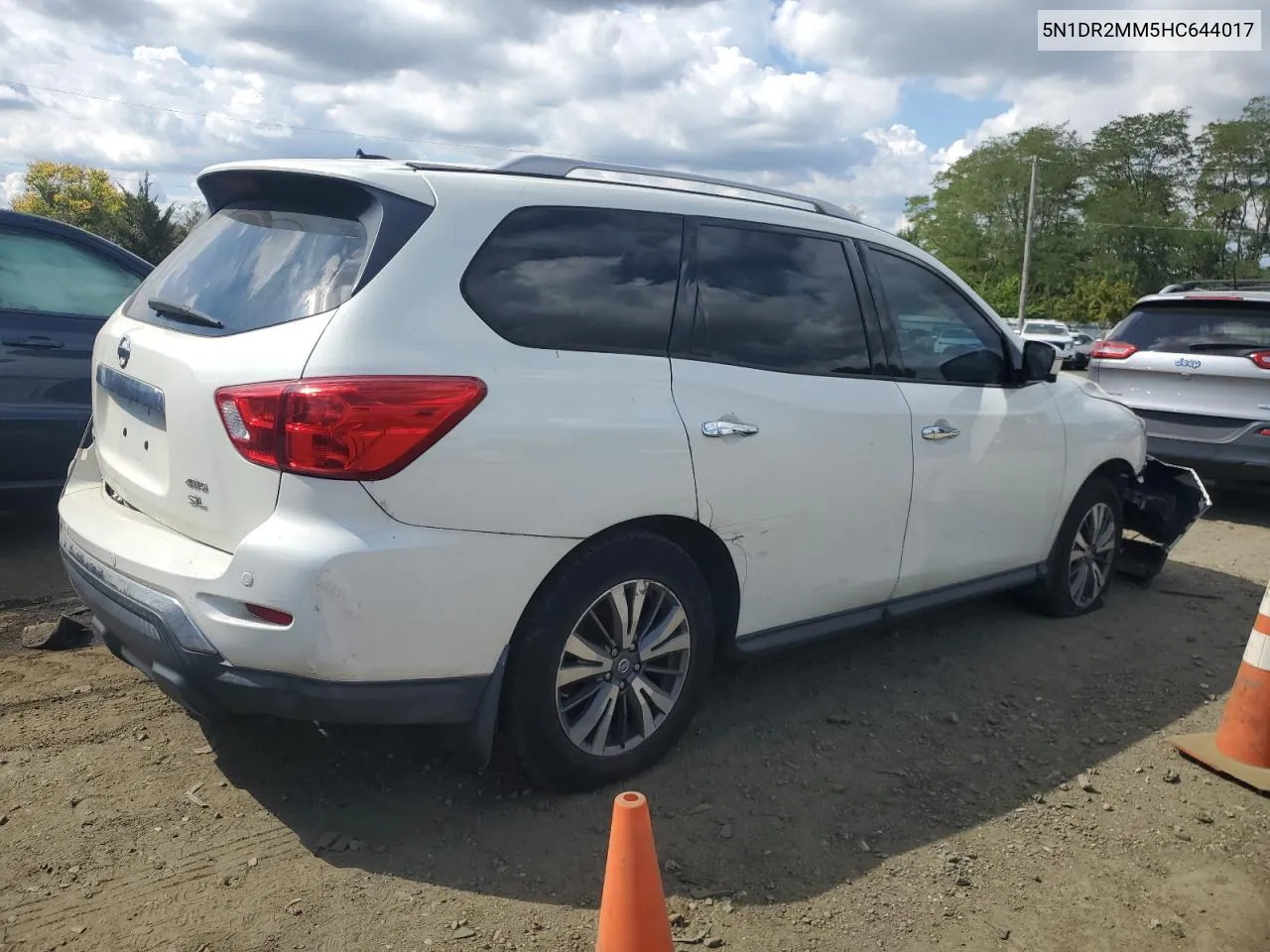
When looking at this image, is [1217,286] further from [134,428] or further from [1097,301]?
[1097,301]

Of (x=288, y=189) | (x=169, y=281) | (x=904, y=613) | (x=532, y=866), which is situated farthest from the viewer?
(x=904, y=613)

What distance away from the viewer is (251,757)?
3.48 m

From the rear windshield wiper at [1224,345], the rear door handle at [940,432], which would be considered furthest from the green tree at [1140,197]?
the rear door handle at [940,432]

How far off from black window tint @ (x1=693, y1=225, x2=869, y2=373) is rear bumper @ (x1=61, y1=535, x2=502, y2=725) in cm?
135

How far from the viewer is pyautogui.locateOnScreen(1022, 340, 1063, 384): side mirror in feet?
15.5

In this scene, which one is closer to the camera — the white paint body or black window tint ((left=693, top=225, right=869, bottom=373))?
the white paint body

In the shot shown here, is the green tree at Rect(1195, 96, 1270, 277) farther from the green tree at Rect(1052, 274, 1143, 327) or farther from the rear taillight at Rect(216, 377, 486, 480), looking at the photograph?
the rear taillight at Rect(216, 377, 486, 480)

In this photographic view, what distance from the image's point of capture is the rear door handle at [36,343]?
538cm

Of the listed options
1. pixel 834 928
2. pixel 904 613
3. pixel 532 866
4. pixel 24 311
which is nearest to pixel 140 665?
pixel 532 866

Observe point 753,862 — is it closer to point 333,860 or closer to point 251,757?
point 333,860

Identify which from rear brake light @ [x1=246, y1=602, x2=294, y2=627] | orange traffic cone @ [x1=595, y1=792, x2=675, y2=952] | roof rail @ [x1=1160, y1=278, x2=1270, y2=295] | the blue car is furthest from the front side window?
roof rail @ [x1=1160, y1=278, x2=1270, y2=295]

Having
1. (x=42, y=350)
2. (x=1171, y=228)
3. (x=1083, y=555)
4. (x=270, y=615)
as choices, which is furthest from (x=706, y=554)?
(x=1171, y=228)

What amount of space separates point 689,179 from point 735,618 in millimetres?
1547

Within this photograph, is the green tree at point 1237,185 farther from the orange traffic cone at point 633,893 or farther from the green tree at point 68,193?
the orange traffic cone at point 633,893
